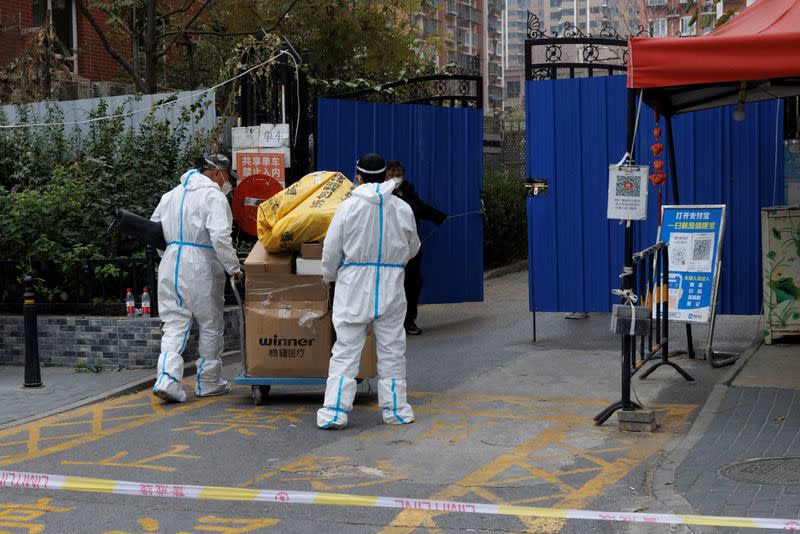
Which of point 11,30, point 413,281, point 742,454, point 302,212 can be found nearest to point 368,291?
point 302,212

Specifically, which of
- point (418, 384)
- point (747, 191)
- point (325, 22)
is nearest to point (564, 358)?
point (418, 384)

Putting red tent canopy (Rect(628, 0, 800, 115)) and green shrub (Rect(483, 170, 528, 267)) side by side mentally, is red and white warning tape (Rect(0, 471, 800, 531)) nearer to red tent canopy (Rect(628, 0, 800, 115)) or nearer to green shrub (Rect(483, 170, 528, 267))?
red tent canopy (Rect(628, 0, 800, 115))

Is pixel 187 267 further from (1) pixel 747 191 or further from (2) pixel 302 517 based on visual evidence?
(1) pixel 747 191

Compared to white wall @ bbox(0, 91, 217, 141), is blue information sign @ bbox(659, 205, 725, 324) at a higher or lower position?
lower

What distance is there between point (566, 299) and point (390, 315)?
4.07 m

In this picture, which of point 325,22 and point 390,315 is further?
point 325,22

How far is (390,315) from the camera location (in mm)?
7699

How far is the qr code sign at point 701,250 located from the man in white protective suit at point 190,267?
13.4 feet

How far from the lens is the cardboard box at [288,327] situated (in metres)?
8.31

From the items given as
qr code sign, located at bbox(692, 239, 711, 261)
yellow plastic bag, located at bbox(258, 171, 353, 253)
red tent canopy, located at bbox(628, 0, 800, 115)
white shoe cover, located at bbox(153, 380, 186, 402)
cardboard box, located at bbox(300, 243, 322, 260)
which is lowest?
white shoe cover, located at bbox(153, 380, 186, 402)

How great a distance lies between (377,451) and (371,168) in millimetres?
2059

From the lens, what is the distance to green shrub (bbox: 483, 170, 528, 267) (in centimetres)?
1936

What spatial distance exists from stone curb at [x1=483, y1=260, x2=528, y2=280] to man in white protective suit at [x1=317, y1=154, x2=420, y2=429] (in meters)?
10.6

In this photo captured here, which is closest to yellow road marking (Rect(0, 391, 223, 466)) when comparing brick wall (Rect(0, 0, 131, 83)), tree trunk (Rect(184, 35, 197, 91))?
tree trunk (Rect(184, 35, 197, 91))
